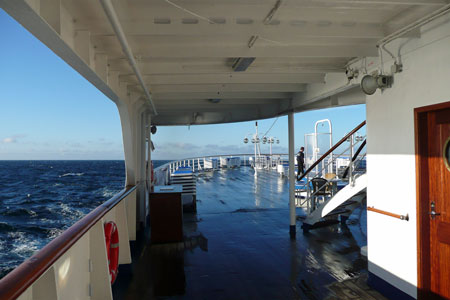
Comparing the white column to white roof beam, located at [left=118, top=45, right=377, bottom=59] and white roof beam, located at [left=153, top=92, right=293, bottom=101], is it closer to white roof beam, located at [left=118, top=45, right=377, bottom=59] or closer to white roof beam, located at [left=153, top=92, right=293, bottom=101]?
white roof beam, located at [left=153, top=92, right=293, bottom=101]

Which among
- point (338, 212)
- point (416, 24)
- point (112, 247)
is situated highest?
point (416, 24)

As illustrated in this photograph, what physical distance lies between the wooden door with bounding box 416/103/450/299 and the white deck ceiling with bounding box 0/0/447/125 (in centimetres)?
77

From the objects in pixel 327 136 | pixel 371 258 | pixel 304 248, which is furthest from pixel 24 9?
pixel 327 136

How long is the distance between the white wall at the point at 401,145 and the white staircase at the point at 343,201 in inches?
48.1

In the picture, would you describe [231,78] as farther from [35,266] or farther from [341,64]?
[35,266]

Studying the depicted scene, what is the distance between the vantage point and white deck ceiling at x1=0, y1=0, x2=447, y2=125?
1.88m

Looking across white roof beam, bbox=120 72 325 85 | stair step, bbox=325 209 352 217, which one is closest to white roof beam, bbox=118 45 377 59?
white roof beam, bbox=120 72 325 85

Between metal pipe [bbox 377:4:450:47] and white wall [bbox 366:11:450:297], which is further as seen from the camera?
white wall [bbox 366:11:450:297]

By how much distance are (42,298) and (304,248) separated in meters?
3.11

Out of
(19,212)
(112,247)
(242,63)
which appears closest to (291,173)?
(242,63)

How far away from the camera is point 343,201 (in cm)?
433

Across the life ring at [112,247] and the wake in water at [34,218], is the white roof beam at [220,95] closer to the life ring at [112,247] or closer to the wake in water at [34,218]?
the life ring at [112,247]

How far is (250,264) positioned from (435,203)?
1.83 m

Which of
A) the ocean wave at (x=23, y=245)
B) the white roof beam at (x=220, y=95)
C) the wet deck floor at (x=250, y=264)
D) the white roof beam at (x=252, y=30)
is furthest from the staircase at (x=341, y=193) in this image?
the ocean wave at (x=23, y=245)
